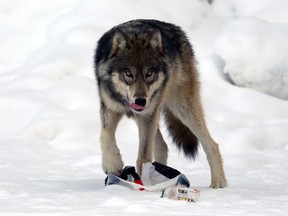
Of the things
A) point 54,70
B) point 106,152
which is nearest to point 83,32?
point 54,70

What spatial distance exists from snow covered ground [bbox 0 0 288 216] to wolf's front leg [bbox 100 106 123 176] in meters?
0.19

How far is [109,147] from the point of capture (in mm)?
5234

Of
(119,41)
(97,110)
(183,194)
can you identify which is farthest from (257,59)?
(183,194)

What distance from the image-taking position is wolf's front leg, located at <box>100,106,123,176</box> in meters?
5.21

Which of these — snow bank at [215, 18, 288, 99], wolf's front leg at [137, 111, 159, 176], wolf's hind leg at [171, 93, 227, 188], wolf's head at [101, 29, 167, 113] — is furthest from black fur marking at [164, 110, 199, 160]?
snow bank at [215, 18, 288, 99]

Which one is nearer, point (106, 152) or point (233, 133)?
point (106, 152)

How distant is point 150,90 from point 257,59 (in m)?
4.26

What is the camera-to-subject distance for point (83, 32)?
9930 mm

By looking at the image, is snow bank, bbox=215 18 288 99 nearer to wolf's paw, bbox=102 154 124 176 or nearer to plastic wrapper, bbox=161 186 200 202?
wolf's paw, bbox=102 154 124 176

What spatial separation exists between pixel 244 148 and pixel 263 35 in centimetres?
221

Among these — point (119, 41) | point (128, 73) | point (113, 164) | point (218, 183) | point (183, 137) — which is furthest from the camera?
point (183, 137)

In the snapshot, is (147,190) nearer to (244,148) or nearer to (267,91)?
(244,148)

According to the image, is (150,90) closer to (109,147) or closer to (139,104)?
(139,104)

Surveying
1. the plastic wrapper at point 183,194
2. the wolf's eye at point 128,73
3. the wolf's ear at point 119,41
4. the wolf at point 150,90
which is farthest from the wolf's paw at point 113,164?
the plastic wrapper at point 183,194
